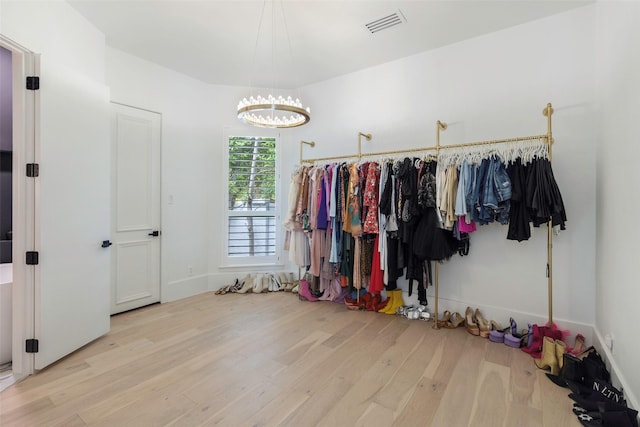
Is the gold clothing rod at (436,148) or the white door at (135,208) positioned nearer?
the gold clothing rod at (436,148)

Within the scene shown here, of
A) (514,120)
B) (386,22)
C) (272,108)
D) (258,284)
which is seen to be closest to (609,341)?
(514,120)

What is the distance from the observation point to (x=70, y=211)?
248 cm

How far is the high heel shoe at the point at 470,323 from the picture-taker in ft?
9.54

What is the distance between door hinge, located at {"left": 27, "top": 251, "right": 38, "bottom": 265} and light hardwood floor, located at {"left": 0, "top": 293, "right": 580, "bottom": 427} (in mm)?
857

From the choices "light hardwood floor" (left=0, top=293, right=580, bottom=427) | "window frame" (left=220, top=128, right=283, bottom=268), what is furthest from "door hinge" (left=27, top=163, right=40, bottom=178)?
"window frame" (left=220, top=128, right=283, bottom=268)

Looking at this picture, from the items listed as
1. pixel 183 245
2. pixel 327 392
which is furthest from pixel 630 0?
pixel 183 245

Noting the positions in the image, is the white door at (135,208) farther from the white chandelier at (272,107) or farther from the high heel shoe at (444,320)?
the high heel shoe at (444,320)

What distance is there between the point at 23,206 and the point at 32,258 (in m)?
0.40

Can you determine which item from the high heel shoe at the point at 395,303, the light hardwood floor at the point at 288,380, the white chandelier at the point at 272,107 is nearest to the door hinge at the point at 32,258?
the light hardwood floor at the point at 288,380

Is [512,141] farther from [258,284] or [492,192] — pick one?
[258,284]

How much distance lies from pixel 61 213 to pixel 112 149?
4.36 ft

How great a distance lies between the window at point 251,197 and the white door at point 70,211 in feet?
5.96

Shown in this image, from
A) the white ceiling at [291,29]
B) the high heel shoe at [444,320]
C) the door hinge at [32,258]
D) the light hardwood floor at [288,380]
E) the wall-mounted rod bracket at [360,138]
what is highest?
the white ceiling at [291,29]

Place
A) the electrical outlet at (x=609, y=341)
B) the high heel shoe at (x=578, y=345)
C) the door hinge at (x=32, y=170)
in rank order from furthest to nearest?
the high heel shoe at (x=578, y=345), the door hinge at (x=32, y=170), the electrical outlet at (x=609, y=341)
